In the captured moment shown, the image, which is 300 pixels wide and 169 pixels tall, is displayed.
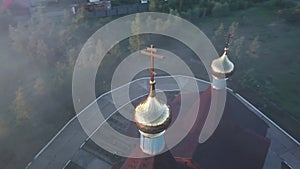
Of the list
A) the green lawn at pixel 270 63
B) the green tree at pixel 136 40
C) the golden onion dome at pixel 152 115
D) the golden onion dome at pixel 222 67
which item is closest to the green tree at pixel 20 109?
the green tree at pixel 136 40

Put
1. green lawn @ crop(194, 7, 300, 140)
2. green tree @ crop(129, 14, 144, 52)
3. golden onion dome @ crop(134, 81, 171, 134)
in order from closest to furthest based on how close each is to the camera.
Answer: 1. golden onion dome @ crop(134, 81, 171, 134)
2. green lawn @ crop(194, 7, 300, 140)
3. green tree @ crop(129, 14, 144, 52)

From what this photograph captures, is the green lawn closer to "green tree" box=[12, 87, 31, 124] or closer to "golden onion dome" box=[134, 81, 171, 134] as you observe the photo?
"golden onion dome" box=[134, 81, 171, 134]

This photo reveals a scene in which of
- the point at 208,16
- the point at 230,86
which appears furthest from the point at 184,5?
the point at 230,86

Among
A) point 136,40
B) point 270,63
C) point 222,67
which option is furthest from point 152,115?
point 270,63

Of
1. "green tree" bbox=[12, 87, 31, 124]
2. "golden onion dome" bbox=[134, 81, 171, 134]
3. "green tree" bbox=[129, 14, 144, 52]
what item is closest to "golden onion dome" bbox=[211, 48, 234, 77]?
"golden onion dome" bbox=[134, 81, 171, 134]

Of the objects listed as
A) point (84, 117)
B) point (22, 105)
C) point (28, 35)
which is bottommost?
point (84, 117)

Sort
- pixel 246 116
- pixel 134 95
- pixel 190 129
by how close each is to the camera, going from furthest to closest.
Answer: pixel 134 95 < pixel 246 116 < pixel 190 129

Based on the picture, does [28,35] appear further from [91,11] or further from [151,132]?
[151,132]

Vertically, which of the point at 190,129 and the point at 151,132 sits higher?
the point at 151,132
